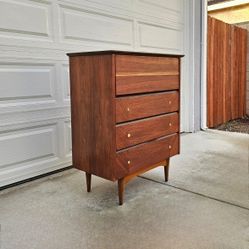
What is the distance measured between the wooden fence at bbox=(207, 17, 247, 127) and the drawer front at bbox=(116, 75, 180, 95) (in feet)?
8.02

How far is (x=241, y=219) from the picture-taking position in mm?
1786

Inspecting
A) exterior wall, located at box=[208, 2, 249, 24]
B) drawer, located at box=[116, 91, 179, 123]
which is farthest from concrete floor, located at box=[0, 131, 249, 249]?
exterior wall, located at box=[208, 2, 249, 24]

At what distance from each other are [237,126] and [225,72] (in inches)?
36.3

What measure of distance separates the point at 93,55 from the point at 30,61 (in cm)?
76

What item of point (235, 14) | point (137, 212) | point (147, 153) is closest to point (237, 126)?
point (235, 14)

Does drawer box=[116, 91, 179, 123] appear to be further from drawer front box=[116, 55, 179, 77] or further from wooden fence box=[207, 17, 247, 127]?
wooden fence box=[207, 17, 247, 127]

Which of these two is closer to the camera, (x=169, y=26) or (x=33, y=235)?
(x=33, y=235)

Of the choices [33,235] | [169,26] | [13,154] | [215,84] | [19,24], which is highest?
[169,26]

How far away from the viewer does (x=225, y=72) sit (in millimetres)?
4926

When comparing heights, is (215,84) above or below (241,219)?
above

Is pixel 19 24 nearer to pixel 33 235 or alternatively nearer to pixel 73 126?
pixel 73 126

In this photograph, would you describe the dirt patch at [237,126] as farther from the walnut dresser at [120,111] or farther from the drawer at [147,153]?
the walnut dresser at [120,111]

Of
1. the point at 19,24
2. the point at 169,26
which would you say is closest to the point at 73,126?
the point at 19,24

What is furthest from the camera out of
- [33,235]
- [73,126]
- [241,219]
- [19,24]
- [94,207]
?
[19,24]
